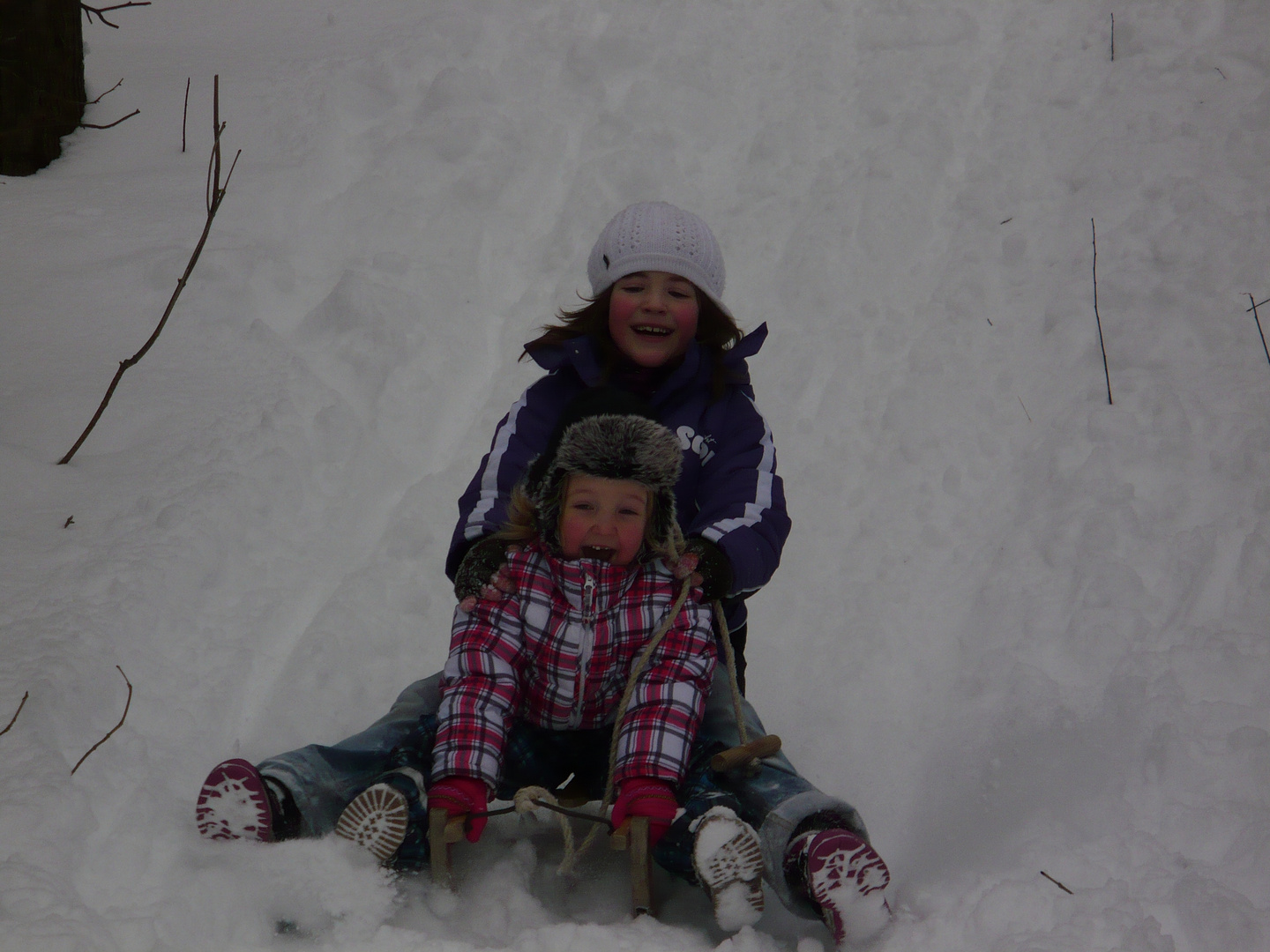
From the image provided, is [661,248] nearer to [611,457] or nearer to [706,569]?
[611,457]

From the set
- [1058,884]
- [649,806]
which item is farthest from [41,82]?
[1058,884]

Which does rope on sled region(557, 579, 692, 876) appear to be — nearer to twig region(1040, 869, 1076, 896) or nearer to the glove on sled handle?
the glove on sled handle

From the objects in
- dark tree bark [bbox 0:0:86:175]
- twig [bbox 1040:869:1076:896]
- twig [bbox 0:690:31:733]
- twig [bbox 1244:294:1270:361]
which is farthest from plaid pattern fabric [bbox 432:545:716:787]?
dark tree bark [bbox 0:0:86:175]

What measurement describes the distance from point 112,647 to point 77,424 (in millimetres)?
1070

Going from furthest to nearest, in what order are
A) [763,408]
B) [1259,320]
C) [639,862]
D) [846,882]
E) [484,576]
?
[763,408] → [1259,320] → [484,576] → [639,862] → [846,882]

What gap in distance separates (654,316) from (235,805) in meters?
1.36

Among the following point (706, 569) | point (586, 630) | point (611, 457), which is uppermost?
point (611, 457)

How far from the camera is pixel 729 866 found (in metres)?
1.84

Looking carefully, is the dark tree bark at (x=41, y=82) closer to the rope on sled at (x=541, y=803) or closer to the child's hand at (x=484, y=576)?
the child's hand at (x=484, y=576)

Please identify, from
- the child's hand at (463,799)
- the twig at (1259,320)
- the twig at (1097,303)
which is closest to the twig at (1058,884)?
the child's hand at (463,799)

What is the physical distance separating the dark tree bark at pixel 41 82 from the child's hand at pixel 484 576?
8.56ft

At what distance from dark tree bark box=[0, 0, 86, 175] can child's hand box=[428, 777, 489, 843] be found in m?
2.94

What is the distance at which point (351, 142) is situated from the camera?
15.6ft

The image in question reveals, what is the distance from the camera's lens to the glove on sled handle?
2.03 m
